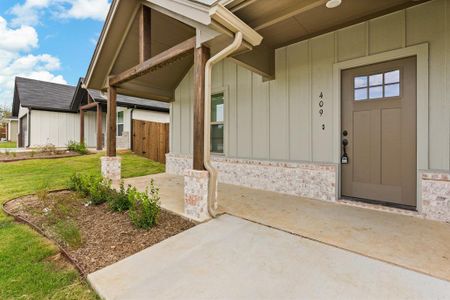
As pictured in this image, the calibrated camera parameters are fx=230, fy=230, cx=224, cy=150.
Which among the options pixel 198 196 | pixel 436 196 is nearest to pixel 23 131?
pixel 198 196

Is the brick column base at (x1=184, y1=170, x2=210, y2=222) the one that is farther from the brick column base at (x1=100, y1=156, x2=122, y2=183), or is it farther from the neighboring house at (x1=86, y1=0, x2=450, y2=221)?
the brick column base at (x1=100, y1=156, x2=122, y2=183)

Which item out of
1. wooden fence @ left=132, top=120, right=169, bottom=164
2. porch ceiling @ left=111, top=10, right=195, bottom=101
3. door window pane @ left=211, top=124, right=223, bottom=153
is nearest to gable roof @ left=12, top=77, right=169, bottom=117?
wooden fence @ left=132, top=120, right=169, bottom=164

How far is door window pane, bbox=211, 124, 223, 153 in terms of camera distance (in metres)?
6.25

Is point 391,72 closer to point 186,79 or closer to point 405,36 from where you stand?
point 405,36

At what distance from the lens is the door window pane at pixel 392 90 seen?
365 cm

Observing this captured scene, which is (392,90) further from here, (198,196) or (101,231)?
(101,231)

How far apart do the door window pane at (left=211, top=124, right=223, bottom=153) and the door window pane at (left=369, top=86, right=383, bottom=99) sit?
3.47 m

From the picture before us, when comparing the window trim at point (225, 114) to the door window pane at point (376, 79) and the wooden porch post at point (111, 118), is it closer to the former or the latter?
the wooden porch post at point (111, 118)

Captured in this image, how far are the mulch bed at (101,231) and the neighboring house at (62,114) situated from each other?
8964mm

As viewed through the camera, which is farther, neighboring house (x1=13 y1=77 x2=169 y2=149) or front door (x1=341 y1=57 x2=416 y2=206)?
neighboring house (x1=13 y1=77 x2=169 y2=149)

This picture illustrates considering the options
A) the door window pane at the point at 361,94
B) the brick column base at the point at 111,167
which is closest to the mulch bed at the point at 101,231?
the brick column base at the point at 111,167

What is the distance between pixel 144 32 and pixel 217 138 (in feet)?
9.92

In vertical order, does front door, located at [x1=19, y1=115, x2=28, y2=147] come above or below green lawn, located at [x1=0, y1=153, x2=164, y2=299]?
above

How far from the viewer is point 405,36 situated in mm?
3525
